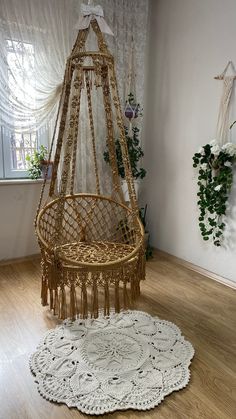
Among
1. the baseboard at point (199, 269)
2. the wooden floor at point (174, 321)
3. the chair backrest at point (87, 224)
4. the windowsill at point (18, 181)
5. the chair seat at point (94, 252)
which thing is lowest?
the wooden floor at point (174, 321)

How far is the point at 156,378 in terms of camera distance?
153 cm

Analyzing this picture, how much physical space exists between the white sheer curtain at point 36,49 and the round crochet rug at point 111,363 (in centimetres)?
182

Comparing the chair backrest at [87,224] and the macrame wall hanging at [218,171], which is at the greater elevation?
the macrame wall hanging at [218,171]

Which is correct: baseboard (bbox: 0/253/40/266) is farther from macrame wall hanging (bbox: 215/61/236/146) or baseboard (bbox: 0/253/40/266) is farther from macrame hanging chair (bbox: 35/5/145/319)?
macrame wall hanging (bbox: 215/61/236/146)

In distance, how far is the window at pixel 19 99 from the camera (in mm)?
2564

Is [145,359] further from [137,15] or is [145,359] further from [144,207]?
[137,15]

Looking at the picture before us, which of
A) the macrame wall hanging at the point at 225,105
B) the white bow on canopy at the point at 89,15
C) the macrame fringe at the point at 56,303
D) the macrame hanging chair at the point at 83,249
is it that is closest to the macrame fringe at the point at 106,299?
the macrame hanging chair at the point at 83,249

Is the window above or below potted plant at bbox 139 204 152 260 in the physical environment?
above

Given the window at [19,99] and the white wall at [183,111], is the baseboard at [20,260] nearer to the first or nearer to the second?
the window at [19,99]

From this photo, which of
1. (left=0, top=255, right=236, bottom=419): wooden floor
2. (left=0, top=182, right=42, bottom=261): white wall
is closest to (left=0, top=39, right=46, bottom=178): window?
(left=0, top=182, right=42, bottom=261): white wall

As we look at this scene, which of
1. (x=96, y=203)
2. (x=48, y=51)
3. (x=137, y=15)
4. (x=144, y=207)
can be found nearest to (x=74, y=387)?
(x=96, y=203)

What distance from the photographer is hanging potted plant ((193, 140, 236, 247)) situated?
239 centimetres

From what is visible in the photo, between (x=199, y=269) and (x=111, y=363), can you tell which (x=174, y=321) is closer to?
(x=111, y=363)

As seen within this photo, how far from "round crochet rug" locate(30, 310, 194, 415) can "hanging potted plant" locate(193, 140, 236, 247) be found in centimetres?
99
